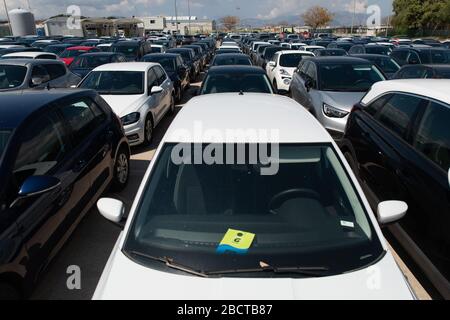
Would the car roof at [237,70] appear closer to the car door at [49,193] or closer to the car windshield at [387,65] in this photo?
the car door at [49,193]

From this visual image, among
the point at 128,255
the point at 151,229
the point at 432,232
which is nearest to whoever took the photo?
the point at 128,255

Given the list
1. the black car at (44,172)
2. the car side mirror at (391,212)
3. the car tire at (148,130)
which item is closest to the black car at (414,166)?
the car side mirror at (391,212)

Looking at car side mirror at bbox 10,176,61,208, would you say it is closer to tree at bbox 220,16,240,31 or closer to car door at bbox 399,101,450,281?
car door at bbox 399,101,450,281

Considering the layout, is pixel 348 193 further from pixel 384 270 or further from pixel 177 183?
pixel 177 183

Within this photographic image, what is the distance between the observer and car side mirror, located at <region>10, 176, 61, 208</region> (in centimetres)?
287

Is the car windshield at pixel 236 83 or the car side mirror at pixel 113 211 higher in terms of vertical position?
the car windshield at pixel 236 83

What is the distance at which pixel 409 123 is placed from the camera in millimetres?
3834

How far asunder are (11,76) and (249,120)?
815 cm

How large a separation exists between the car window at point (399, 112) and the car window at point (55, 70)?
28.2ft

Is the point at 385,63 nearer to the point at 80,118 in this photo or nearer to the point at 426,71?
the point at 426,71

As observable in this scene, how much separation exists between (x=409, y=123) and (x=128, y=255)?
3264 mm

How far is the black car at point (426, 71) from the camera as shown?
24.4ft

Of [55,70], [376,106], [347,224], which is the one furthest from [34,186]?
[55,70]
